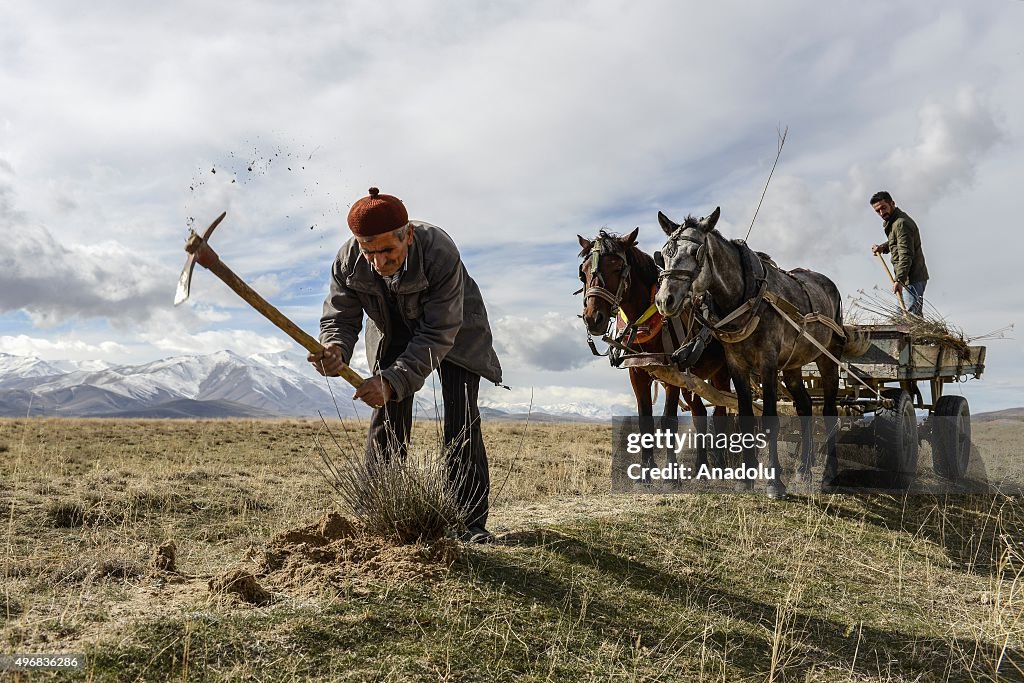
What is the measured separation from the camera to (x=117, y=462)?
11352 millimetres

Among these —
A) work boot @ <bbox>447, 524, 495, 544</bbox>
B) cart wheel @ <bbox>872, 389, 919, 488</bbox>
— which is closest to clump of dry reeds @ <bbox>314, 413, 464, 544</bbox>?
work boot @ <bbox>447, 524, 495, 544</bbox>

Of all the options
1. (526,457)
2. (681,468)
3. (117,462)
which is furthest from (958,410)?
(117,462)

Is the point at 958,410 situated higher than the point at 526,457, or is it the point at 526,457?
the point at 958,410

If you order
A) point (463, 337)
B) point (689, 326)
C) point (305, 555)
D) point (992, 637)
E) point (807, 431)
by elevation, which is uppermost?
point (689, 326)

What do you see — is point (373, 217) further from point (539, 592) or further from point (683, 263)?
point (683, 263)

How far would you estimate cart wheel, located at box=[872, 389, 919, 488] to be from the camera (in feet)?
26.0

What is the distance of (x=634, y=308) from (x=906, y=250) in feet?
11.6

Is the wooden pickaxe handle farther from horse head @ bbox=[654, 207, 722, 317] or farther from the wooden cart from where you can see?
the wooden cart

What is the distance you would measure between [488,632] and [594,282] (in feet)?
14.6

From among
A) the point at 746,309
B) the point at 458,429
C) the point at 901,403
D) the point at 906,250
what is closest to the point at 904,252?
the point at 906,250

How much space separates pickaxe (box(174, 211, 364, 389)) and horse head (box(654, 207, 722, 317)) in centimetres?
329

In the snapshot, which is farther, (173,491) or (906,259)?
(906,259)

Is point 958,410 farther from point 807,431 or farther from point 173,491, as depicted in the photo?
point 173,491

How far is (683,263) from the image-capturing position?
627 cm
